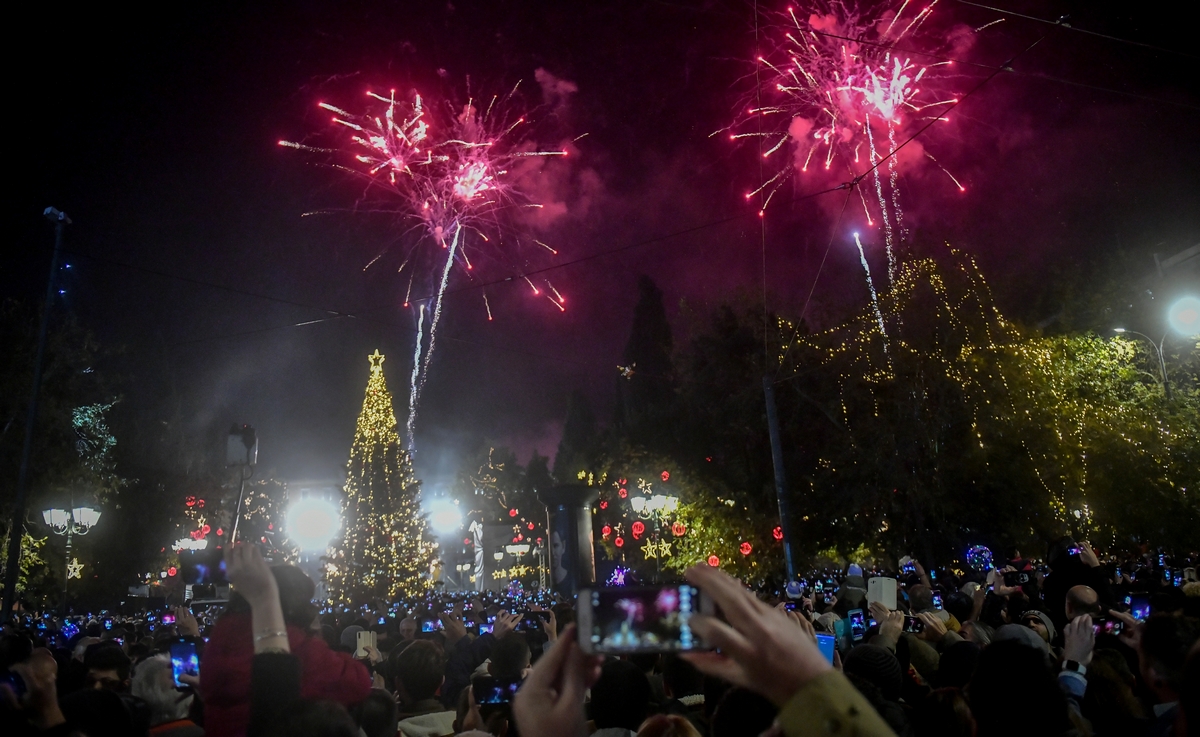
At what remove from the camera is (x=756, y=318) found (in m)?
32.4

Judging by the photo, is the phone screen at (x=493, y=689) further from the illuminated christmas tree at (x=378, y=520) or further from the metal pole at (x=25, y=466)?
the illuminated christmas tree at (x=378, y=520)

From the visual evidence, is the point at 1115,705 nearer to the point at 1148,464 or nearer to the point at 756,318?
the point at 1148,464

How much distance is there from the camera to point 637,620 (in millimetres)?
2135

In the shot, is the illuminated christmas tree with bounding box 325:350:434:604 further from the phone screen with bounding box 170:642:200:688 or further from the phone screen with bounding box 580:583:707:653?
the phone screen with bounding box 580:583:707:653

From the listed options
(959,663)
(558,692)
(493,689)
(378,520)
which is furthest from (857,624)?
(378,520)

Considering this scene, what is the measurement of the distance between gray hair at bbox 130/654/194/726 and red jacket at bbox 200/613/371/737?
2.21 m

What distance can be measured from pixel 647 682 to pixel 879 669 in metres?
1.42

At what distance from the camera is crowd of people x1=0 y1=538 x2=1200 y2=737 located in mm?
1662

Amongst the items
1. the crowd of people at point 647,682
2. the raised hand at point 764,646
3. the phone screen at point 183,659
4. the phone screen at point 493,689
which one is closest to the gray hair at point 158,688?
the crowd of people at point 647,682

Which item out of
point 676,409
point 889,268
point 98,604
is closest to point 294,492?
point 98,604

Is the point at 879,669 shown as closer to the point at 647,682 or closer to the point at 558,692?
the point at 647,682

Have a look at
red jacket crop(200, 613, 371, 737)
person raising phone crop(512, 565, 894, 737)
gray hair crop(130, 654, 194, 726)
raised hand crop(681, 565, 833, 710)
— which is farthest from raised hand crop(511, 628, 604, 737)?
gray hair crop(130, 654, 194, 726)

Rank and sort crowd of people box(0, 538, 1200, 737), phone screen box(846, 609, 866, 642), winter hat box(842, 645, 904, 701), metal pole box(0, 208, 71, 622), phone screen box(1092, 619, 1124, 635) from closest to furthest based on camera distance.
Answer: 1. crowd of people box(0, 538, 1200, 737)
2. winter hat box(842, 645, 904, 701)
3. phone screen box(1092, 619, 1124, 635)
4. phone screen box(846, 609, 866, 642)
5. metal pole box(0, 208, 71, 622)

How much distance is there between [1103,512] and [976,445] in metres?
5.16
